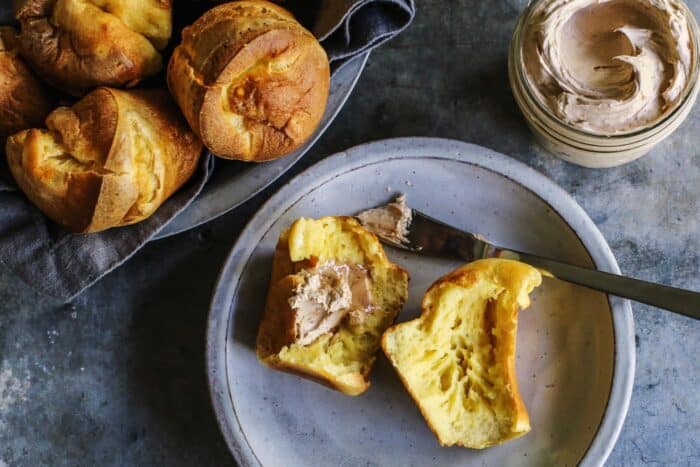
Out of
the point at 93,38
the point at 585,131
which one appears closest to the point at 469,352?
the point at 585,131

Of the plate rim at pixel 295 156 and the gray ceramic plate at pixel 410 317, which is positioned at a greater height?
the plate rim at pixel 295 156

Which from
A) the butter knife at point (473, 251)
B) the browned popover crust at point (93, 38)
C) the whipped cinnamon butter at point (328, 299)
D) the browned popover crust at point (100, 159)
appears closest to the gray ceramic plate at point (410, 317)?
the butter knife at point (473, 251)

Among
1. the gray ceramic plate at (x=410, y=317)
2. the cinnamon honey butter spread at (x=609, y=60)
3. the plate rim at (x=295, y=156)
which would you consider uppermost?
the cinnamon honey butter spread at (x=609, y=60)

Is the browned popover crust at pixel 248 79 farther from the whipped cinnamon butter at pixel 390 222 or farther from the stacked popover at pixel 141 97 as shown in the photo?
the whipped cinnamon butter at pixel 390 222

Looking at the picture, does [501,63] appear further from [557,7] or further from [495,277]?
[495,277]

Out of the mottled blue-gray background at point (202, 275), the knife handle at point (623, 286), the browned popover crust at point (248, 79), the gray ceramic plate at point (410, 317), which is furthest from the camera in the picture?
the mottled blue-gray background at point (202, 275)

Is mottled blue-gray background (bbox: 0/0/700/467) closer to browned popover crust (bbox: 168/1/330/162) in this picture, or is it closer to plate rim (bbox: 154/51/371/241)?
plate rim (bbox: 154/51/371/241)

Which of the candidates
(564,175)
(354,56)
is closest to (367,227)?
(354,56)
